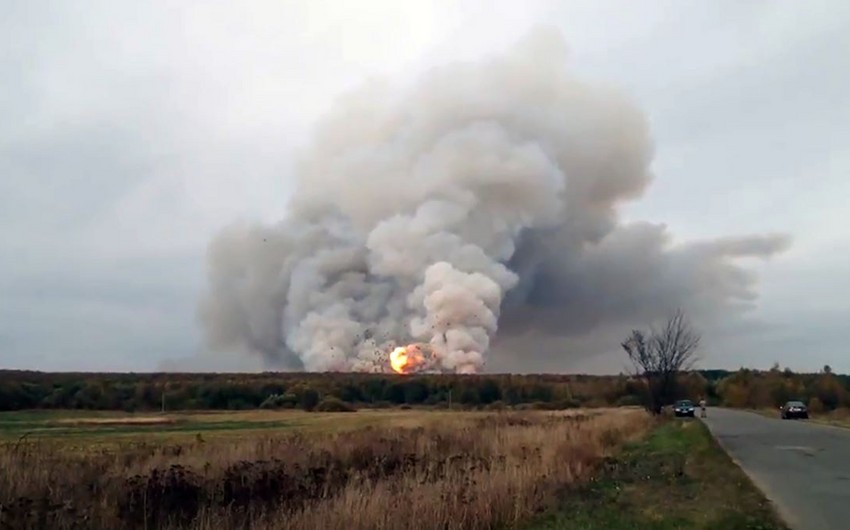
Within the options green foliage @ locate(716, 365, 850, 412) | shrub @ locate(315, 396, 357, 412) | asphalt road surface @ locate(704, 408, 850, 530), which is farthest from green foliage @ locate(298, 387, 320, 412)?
asphalt road surface @ locate(704, 408, 850, 530)

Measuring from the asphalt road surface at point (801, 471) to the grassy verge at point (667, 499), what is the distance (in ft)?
1.25

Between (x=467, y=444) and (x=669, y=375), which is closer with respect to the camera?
(x=467, y=444)

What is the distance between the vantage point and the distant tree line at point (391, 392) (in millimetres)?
78625

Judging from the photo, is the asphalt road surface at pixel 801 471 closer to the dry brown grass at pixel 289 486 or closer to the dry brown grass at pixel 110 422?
the dry brown grass at pixel 289 486

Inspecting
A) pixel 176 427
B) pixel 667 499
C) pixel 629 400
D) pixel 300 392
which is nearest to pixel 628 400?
pixel 629 400

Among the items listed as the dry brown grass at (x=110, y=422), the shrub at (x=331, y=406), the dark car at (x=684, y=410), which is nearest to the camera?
the dry brown grass at (x=110, y=422)

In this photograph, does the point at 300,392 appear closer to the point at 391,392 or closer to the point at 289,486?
the point at 391,392

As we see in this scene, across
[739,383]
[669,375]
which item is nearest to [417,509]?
[669,375]

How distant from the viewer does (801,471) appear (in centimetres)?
1892

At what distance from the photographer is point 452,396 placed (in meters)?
91.7

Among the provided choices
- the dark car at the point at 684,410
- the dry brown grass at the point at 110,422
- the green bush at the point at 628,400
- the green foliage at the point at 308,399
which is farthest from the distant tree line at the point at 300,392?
the dry brown grass at the point at 110,422

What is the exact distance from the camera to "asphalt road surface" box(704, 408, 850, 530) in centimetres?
1217

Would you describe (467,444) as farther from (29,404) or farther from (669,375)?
(29,404)

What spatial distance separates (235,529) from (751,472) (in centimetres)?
1219
